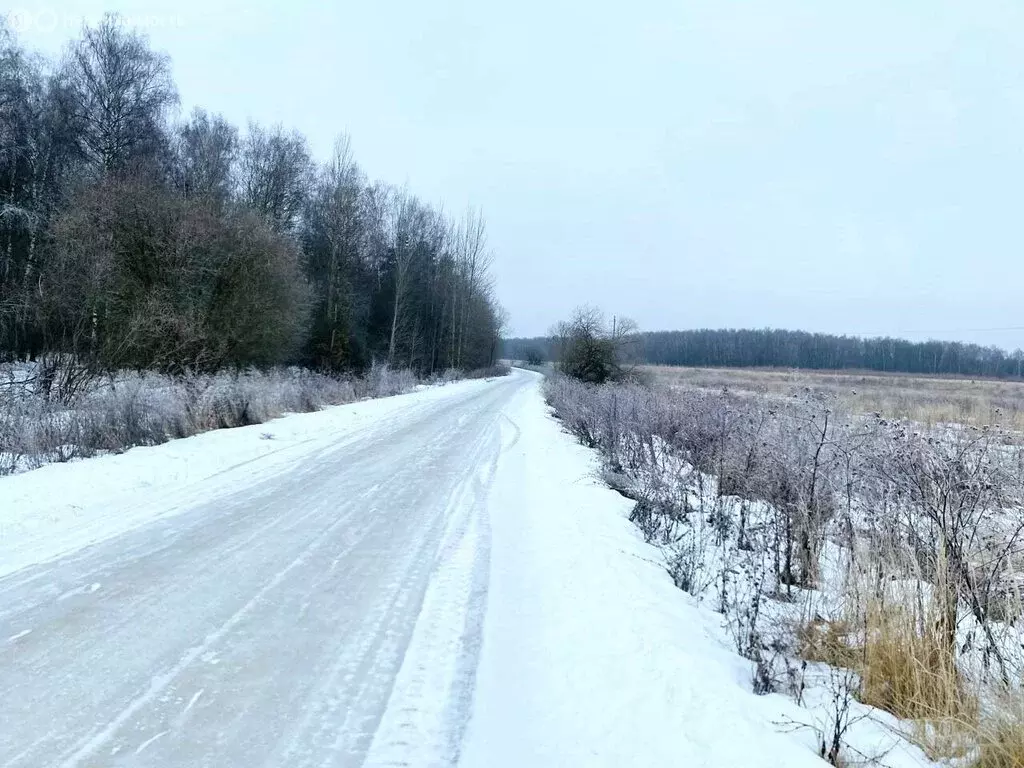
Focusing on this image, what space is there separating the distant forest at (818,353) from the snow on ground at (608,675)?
86.7 meters

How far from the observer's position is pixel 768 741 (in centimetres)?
264

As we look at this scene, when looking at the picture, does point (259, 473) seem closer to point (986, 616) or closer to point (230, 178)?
point (986, 616)

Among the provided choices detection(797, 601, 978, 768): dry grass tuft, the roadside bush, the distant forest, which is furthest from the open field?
the distant forest

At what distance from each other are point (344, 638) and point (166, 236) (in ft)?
55.7

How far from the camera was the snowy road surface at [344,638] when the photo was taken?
2678mm

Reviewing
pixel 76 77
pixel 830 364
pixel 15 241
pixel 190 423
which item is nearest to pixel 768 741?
pixel 190 423

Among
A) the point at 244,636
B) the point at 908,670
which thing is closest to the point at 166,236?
the point at 244,636

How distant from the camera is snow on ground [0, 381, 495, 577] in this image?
5.29 meters

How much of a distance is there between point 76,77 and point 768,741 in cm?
3188

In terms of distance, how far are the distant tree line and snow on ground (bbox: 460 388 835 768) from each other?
10.8 m

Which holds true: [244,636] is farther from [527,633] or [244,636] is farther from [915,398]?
[915,398]

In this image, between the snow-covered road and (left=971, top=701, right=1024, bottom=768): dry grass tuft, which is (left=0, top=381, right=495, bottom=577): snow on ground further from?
(left=971, top=701, right=1024, bottom=768): dry grass tuft

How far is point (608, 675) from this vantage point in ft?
10.9

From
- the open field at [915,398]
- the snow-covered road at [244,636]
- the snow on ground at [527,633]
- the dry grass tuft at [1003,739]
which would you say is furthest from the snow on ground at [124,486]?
the open field at [915,398]
